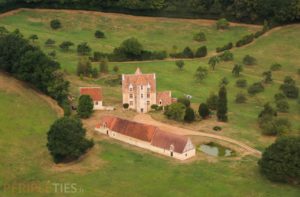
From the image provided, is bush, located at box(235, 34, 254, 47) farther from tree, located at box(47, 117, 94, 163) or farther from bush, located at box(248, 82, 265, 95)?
tree, located at box(47, 117, 94, 163)

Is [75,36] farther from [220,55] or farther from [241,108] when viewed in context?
[241,108]

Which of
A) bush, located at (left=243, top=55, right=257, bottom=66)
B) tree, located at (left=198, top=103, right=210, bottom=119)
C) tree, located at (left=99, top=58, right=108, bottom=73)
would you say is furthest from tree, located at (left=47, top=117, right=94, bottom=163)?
bush, located at (left=243, top=55, right=257, bottom=66)

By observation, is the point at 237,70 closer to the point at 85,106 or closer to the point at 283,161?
the point at 85,106

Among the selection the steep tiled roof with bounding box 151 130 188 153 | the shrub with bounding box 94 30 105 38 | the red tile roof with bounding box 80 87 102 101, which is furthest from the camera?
the shrub with bounding box 94 30 105 38

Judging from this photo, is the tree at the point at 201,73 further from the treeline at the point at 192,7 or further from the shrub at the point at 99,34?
the treeline at the point at 192,7

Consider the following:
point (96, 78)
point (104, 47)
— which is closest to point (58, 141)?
point (96, 78)

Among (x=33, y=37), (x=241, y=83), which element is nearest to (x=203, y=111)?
(x=241, y=83)

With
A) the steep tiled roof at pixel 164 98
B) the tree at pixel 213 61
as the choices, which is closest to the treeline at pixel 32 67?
the steep tiled roof at pixel 164 98
